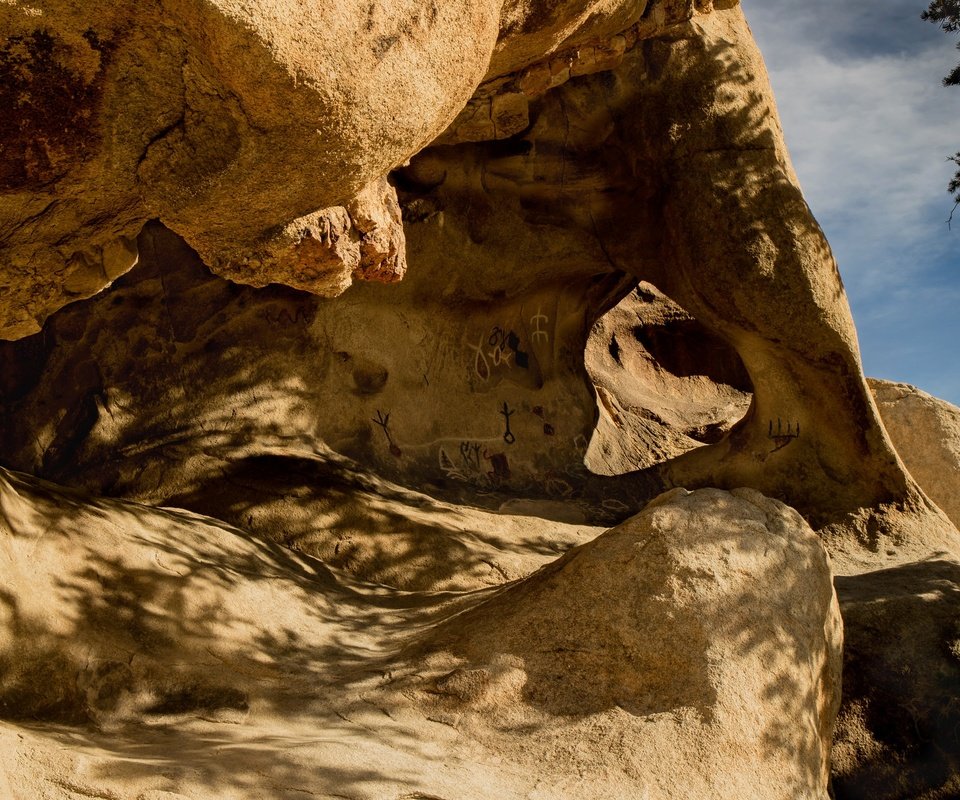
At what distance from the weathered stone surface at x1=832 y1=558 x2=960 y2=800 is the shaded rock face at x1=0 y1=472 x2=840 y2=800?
0.75 m

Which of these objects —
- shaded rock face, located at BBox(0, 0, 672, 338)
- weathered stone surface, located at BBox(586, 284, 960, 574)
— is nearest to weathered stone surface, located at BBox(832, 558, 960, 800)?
weathered stone surface, located at BBox(586, 284, 960, 574)

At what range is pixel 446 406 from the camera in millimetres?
6387

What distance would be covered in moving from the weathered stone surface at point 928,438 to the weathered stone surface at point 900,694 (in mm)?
3431

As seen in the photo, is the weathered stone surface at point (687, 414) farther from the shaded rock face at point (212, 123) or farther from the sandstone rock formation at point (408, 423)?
the shaded rock face at point (212, 123)

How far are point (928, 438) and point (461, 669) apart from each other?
5.99 m

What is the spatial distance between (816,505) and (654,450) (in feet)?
5.10

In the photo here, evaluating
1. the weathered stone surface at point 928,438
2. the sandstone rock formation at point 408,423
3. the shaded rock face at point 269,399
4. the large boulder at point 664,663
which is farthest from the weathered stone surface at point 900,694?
the weathered stone surface at point 928,438

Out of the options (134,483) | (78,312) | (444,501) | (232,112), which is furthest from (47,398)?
(232,112)

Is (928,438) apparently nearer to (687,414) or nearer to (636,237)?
(687,414)

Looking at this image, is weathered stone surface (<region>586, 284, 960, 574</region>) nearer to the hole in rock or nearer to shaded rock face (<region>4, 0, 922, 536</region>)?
the hole in rock

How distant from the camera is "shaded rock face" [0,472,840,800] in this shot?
3.04 m

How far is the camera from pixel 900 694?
4.45 metres

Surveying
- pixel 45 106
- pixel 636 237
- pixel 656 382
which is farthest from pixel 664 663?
pixel 656 382

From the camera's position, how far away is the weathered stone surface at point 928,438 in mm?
8172
